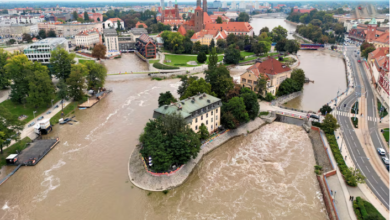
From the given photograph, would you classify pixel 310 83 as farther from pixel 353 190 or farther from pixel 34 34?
pixel 34 34

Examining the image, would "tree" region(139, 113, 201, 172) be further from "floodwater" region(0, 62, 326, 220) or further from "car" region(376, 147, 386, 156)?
"car" region(376, 147, 386, 156)

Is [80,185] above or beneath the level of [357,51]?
beneath

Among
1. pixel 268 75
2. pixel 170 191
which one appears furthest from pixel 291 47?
pixel 170 191

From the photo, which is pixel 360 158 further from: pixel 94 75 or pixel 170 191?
pixel 94 75

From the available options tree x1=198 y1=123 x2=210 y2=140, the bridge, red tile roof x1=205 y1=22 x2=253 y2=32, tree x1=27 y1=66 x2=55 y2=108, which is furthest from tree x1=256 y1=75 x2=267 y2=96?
red tile roof x1=205 y1=22 x2=253 y2=32

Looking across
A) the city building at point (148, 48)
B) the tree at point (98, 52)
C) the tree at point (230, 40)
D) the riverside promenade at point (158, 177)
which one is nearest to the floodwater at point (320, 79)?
the riverside promenade at point (158, 177)

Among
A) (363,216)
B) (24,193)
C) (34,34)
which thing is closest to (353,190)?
(363,216)
